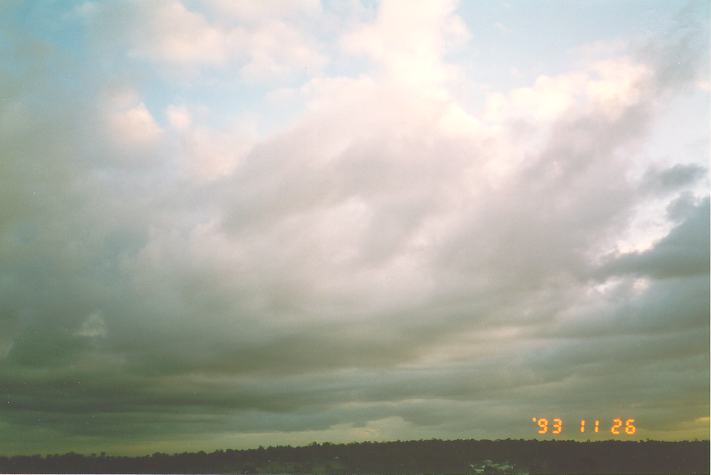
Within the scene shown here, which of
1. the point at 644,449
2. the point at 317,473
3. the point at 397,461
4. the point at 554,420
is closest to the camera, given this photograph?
the point at 554,420

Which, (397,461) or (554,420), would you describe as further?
(397,461)

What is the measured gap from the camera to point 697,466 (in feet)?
167

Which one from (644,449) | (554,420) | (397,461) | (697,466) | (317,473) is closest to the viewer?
(554,420)

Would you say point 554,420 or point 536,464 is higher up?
point 554,420

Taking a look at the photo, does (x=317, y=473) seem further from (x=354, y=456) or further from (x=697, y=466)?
(x=697, y=466)

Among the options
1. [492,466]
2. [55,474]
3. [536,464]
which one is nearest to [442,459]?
[492,466]

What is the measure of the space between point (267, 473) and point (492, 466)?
828 inches

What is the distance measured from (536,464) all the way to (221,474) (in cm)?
2916

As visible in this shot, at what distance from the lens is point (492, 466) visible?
57406 mm

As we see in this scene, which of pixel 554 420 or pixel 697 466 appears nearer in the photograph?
pixel 554 420

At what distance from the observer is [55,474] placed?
48.6 m

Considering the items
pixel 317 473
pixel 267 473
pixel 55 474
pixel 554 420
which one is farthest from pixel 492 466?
pixel 55 474

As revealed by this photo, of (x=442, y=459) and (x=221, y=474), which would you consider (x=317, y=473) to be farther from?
(x=442, y=459)

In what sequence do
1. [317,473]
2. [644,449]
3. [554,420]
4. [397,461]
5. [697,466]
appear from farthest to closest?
[397,461] → [644,449] → [317,473] → [697,466] → [554,420]
